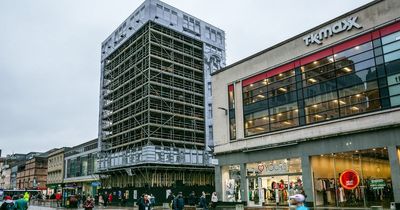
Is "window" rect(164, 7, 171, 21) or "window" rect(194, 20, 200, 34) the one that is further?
"window" rect(194, 20, 200, 34)

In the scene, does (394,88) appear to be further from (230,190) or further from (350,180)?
(230,190)

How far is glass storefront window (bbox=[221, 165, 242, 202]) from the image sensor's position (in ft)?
123

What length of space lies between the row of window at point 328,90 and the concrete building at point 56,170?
2596 inches

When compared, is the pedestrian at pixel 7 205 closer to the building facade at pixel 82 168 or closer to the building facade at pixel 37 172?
the building facade at pixel 82 168

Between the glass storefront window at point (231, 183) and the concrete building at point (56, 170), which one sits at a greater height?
the concrete building at point (56, 170)

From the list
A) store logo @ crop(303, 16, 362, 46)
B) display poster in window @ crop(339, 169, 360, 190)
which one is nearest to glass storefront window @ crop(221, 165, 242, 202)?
store logo @ crop(303, 16, 362, 46)

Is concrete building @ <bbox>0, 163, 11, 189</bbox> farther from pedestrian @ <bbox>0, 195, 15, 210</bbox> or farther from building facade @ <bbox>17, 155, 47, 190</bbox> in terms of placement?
pedestrian @ <bbox>0, 195, 15, 210</bbox>

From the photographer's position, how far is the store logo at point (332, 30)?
96.4 ft

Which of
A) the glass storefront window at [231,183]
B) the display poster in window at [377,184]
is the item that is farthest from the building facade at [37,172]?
the display poster in window at [377,184]

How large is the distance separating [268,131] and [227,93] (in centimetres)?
717

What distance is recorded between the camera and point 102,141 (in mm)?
67062

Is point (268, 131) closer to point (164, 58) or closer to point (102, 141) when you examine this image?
point (164, 58)

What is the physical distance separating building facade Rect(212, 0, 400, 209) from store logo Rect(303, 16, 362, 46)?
0.26ft

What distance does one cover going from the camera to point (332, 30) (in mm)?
30688
